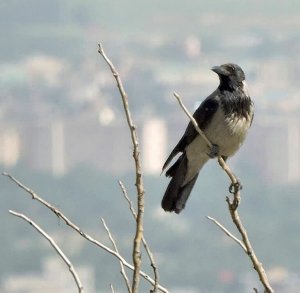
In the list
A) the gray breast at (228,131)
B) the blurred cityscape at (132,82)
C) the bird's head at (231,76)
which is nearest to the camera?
the gray breast at (228,131)

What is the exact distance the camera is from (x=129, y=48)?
3600 cm

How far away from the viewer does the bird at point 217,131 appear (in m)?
4.38

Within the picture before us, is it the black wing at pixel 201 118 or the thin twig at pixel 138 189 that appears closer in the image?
the thin twig at pixel 138 189

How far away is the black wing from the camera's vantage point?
4383 mm

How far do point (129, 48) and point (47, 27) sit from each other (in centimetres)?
269

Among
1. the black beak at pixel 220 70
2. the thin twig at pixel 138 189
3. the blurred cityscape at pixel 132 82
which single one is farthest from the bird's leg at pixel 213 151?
the blurred cityscape at pixel 132 82

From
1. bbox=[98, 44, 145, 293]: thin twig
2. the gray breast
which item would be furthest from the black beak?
bbox=[98, 44, 145, 293]: thin twig

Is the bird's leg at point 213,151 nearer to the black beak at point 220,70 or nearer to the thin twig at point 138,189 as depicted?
the black beak at point 220,70

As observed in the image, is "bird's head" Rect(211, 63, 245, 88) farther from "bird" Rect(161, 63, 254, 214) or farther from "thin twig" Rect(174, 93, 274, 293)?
"thin twig" Rect(174, 93, 274, 293)

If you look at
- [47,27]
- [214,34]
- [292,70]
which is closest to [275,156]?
[292,70]

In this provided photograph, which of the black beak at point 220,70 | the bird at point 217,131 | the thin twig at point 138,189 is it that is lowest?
the thin twig at point 138,189

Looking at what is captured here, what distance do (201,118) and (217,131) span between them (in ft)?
0.34

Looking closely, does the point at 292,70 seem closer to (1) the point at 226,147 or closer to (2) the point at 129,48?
(2) the point at 129,48

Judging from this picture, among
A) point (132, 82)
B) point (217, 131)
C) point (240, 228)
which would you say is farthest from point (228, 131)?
point (132, 82)
